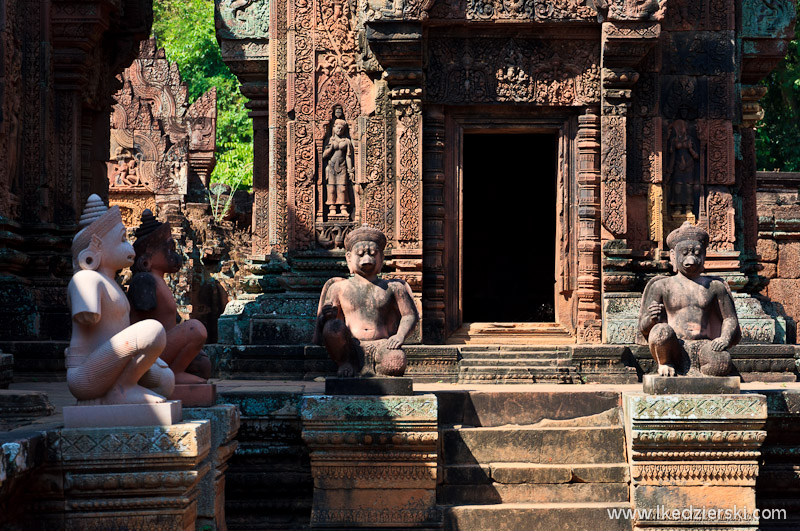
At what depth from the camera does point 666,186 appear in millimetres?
11227

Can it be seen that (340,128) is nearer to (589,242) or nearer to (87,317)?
(589,242)

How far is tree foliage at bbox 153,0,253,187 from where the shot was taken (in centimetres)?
3100

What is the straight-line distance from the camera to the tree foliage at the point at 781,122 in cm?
2273

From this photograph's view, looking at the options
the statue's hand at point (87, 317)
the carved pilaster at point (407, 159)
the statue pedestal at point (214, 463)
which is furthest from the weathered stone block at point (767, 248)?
the statue's hand at point (87, 317)

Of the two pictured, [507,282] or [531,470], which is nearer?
[531,470]

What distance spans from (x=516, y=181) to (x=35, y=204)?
675 centimetres

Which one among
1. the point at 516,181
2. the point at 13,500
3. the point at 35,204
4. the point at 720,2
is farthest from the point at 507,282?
the point at 13,500

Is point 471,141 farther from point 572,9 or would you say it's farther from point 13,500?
point 13,500

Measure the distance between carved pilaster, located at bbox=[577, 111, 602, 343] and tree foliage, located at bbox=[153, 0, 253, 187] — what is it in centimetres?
2015

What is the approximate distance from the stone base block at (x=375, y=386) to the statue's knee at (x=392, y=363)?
0.06 m

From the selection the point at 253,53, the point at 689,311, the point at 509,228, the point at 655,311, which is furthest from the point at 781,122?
the point at 655,311

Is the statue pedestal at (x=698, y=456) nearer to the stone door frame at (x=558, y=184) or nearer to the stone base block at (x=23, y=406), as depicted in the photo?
the stone base block at (x=23, y=406)

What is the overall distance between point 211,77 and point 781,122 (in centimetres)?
1719

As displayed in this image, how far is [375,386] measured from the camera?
7152mm
